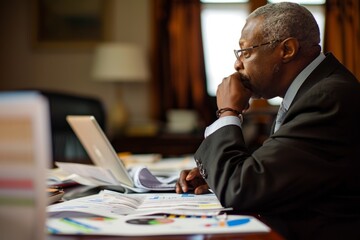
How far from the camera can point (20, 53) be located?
4773mm

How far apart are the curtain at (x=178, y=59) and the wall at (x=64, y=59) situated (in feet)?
0.41

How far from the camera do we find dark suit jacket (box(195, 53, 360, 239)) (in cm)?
99

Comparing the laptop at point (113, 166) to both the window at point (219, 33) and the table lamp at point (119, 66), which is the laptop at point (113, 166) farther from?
the window at point (219, 33)

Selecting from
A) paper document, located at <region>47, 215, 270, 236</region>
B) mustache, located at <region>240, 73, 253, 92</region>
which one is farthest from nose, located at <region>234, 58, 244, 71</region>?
paper document, located at <region>47, 215, 270, 236</region>

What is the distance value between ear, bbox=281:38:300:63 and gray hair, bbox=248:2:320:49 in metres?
0.01

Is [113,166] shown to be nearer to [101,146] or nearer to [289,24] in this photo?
[101,146]

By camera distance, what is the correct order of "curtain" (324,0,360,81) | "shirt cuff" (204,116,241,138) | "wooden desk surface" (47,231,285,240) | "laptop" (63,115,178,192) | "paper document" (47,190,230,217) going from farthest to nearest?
1. "curtain" (324,0,360,81)
2. "laptop" (63,115,178,192)
3. "shirt cuff" (204,116,241,138)
4. "paper document" (47,190,230,217)
5. "wooden desk surface" (47,231,285,240)

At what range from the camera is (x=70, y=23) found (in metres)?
4.74

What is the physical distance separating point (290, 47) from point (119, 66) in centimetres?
311

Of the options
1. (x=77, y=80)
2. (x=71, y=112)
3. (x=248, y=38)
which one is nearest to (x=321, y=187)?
(x=248, y=38)

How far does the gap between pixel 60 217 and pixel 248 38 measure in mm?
709

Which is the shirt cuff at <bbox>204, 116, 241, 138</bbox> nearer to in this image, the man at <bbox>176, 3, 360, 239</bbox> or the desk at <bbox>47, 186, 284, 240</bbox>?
the man at <bbox>176, 3, 360, 239</bbox>

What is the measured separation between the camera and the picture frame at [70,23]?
15.5ft

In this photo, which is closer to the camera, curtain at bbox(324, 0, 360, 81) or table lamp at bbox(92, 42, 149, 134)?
table lamp at bbox(92, 42, 149, 134)
